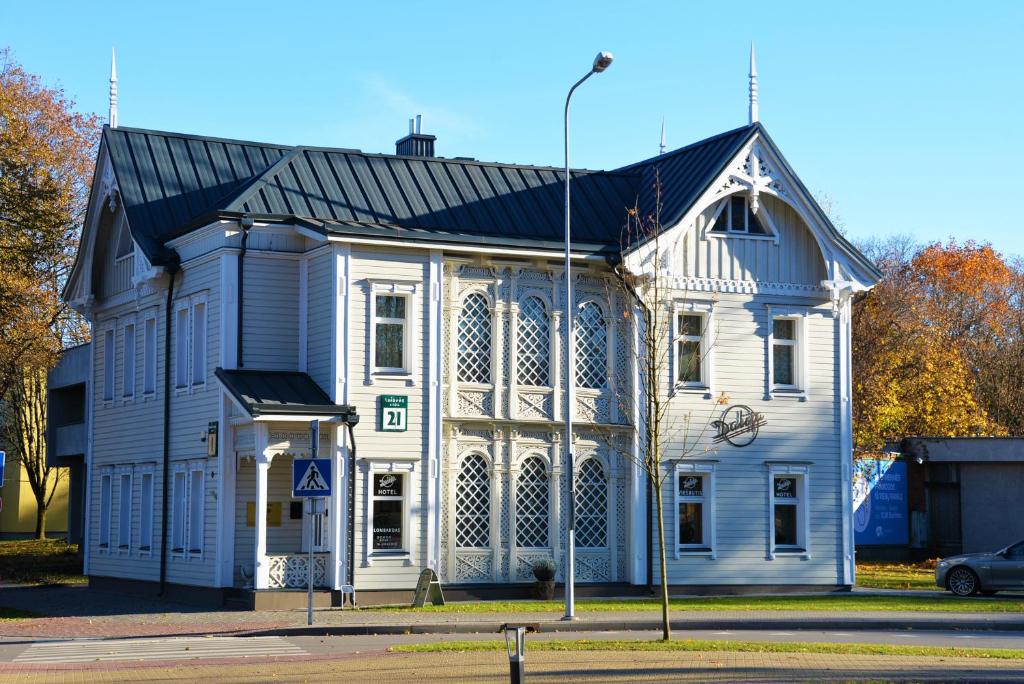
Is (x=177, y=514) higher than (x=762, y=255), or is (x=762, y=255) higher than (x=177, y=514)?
(x=762, y=255)

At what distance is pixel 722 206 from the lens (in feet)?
109

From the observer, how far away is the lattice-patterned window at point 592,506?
1266 inches

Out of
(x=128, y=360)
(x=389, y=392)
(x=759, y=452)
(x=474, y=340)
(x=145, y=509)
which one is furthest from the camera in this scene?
(x=128, y=360)

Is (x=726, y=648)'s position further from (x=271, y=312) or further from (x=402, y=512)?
(x=271, y=312)

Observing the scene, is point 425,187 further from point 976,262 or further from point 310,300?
point 976,262

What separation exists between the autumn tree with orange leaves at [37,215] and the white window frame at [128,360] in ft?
25.8

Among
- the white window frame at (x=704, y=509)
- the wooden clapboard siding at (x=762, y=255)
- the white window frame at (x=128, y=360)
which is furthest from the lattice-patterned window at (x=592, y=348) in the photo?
the white window frame at (x=128, y=360)

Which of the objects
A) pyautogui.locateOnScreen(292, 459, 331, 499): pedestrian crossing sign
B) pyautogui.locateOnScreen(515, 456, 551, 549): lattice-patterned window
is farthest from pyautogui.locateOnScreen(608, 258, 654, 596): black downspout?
pyautogui.locateOnScreen(292, 459, 331, 499): pedestrian crossing sign

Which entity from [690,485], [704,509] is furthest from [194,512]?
[704,509]

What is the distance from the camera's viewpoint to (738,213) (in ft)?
111

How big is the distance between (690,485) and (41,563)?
862 inches

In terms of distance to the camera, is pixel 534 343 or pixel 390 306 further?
pixel 534 343

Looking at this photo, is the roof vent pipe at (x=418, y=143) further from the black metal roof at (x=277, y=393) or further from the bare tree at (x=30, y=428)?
the bare tree at (x=30, y=428)

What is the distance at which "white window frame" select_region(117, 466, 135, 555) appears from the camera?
116ft
